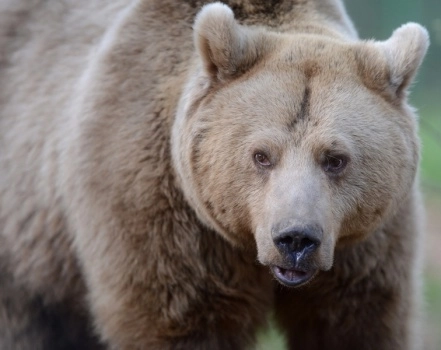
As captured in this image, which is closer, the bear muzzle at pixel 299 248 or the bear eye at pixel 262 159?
the bear muzzle at pixel 299 248

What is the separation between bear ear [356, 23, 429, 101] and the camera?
6.17m

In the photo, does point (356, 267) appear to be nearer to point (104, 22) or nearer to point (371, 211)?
point (371, 211)

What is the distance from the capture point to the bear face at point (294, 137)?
226 inches

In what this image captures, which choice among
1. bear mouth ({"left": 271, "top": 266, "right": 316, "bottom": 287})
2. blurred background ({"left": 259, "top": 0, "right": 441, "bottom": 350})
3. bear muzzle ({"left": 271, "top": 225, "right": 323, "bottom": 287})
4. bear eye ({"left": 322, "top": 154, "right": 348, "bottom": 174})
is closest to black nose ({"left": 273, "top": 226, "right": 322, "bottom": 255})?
bear muzzle ({"left": 271, "top": 225, "right": 323, "bottom": 287})

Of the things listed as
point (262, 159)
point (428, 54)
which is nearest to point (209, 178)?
point (262, 159)

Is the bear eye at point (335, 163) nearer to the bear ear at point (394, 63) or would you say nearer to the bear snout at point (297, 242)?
the bear snout at point (297, 242)

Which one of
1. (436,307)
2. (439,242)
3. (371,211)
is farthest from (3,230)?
(439,242)

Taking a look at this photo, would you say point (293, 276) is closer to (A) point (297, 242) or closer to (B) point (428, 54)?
(A) point (297, 242)

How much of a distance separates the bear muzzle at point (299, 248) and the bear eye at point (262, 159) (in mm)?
464

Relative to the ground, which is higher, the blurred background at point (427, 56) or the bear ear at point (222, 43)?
the bear ear at point (222, 43)

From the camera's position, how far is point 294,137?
5.86 m

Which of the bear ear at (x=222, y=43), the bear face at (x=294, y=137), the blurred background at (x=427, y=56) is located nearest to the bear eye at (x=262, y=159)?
the bear face at (x=294, y=137)

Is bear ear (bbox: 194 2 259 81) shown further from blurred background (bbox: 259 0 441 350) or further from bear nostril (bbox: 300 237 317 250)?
blurred background (bbox: 259 0 441 350)

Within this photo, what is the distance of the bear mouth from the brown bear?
0.02 meters
